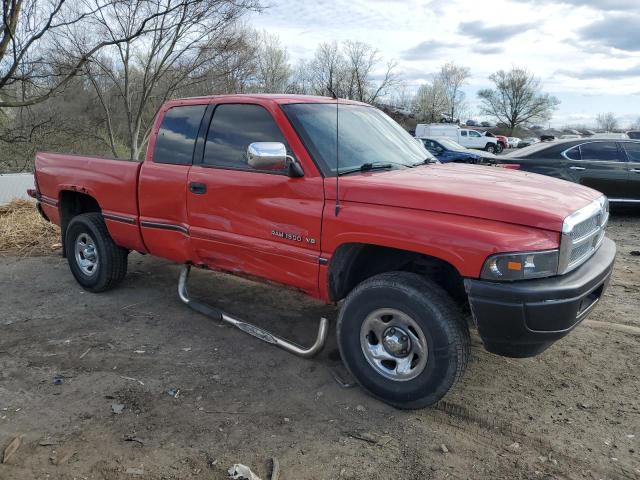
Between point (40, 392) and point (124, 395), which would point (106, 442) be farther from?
point (40, 392)

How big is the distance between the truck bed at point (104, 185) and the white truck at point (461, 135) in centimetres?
3735

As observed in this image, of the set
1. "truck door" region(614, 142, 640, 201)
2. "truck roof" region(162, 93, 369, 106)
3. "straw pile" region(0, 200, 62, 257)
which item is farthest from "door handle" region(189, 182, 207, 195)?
"truck door" region(614, 142, 640, 201)

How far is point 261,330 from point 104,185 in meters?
2.28

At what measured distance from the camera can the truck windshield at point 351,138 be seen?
3.65 m

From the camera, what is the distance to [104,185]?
16.4 feet

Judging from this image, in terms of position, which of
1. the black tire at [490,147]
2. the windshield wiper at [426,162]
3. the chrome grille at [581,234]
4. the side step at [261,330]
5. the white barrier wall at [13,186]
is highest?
the windshield wiper at [426,162]

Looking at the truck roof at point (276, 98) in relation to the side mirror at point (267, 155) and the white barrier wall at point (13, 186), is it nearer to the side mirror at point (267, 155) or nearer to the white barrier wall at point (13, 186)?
the side mirror at point (267, 155)

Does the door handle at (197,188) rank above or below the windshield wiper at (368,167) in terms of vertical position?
below

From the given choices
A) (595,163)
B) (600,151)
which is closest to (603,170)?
(595,163)

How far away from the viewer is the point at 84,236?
543 cm

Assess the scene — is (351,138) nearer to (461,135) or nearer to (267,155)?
(267,155)

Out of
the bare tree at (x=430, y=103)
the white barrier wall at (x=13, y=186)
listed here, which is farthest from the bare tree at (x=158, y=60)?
the bare tree at (x=430, y=103)

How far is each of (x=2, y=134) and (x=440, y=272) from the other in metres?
13.1

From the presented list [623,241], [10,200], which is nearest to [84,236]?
[10,200]
